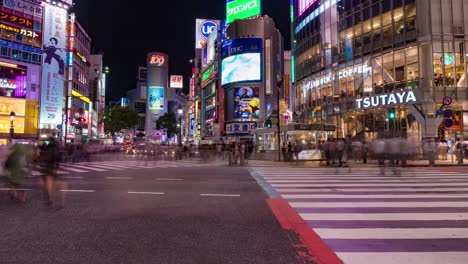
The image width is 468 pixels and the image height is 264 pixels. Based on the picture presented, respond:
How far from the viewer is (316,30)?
44.6 metres

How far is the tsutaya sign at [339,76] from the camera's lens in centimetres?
3644

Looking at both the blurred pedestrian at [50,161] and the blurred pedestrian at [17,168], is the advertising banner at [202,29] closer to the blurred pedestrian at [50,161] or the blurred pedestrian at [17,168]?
the blurred pedestrian at [17,168]

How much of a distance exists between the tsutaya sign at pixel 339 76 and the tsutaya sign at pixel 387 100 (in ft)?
9.62

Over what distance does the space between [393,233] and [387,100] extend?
29765 mm

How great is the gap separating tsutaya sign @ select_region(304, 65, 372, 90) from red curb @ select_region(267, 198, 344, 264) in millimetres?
31391

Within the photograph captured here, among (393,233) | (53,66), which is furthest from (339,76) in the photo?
(53,66)

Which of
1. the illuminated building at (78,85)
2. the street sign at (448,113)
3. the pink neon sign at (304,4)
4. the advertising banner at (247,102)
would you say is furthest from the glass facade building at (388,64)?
the illuminated building at (78,85)

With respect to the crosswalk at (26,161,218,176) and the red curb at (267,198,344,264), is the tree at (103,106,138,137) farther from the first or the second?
the red curb at (267,198,344,264)

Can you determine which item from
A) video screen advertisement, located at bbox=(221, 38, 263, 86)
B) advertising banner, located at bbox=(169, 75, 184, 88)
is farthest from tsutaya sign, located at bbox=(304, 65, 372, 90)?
advertising banner, located at bbox=(169, 75, 184, 88)

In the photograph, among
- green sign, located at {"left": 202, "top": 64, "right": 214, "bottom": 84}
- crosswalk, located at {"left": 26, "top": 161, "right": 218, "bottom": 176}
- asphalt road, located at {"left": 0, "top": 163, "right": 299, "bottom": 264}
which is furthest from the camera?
green sign, located at {"left": 202, "top": 64, "right": 214, "bottom": 84}

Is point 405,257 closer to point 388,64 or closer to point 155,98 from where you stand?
point 388,64

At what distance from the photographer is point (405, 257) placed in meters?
4.84

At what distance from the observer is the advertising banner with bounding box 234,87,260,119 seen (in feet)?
237

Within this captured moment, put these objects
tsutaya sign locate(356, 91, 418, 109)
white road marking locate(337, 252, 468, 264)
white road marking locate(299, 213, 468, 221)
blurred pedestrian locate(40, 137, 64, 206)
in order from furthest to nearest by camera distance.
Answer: tsutaya sign locate(356, 91, 418, 109) < blurred pedestrian locate(40, 137, 64, 206) < white road marking locate(299, 213, 468, 221) < white road marking locate(337, 252, 468, 264)
